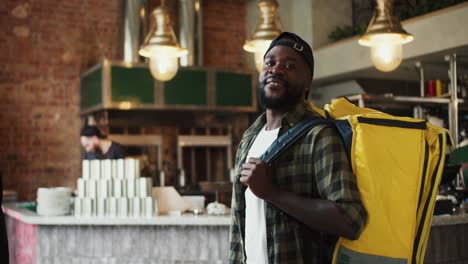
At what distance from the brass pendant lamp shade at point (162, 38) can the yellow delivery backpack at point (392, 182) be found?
311 centimetres

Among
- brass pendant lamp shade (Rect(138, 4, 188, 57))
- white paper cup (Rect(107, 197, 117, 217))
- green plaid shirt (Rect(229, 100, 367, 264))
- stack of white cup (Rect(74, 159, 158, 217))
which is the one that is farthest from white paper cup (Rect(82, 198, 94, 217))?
green plaid shirt (Rect(229, 100, 367, 264))

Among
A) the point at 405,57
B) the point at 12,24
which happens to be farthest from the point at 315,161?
the point at 12,24

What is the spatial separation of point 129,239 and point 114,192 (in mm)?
314

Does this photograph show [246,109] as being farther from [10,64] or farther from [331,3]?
[10,64]

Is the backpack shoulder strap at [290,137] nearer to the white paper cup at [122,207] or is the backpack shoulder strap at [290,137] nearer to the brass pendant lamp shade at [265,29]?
the white paper cup at [122,207]

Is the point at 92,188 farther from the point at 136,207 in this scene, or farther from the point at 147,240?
the point at 147,240

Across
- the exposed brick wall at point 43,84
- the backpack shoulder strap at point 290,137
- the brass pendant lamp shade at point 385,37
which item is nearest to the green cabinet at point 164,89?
the exposed brick wall at point 43,84

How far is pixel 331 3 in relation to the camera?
7.93 m

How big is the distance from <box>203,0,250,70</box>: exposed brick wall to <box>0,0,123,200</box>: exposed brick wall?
1378 millimetres

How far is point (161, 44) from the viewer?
4.34 m

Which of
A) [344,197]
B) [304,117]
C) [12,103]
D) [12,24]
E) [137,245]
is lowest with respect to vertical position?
[137,245]

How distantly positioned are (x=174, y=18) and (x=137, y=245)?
489 cm

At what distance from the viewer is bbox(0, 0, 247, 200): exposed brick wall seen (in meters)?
7.05

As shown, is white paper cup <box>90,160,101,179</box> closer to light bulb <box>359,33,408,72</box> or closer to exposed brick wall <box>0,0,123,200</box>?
light bulb <box>359,33,408,72</box>
